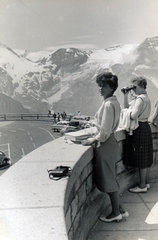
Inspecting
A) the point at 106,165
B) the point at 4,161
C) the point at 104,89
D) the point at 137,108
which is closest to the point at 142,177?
the point at 137,108

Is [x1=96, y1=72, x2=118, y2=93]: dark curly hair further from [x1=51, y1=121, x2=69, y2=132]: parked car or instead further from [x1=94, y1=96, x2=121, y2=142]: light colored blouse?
[x1=51, y1=121, x2=69, y2=132]: parked car

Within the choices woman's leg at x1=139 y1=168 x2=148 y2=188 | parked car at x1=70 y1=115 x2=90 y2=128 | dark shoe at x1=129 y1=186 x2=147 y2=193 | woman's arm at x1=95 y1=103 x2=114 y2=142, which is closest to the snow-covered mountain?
parked car at x1=70 y1=115 x2=90 y2=128

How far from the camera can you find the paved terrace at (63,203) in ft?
4.72

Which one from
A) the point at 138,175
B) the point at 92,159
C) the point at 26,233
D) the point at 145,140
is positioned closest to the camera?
the point at 26,233

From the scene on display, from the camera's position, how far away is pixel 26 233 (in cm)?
135

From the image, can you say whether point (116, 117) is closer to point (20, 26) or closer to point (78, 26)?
point (78, 26)

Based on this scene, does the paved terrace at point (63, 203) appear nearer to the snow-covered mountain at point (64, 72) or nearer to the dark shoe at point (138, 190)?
the dark shoe at point (138, 190)

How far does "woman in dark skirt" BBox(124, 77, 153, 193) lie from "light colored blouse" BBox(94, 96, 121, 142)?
76cm

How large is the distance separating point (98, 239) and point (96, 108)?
108cm

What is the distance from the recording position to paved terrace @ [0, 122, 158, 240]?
4.72 ft

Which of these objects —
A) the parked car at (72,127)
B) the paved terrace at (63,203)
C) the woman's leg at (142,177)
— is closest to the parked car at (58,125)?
the parked car at (72,127)

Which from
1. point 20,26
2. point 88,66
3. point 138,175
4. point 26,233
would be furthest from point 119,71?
point 26,233

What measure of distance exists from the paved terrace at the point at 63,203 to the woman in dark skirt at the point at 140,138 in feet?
0.41

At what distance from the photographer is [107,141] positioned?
2.63 meters
